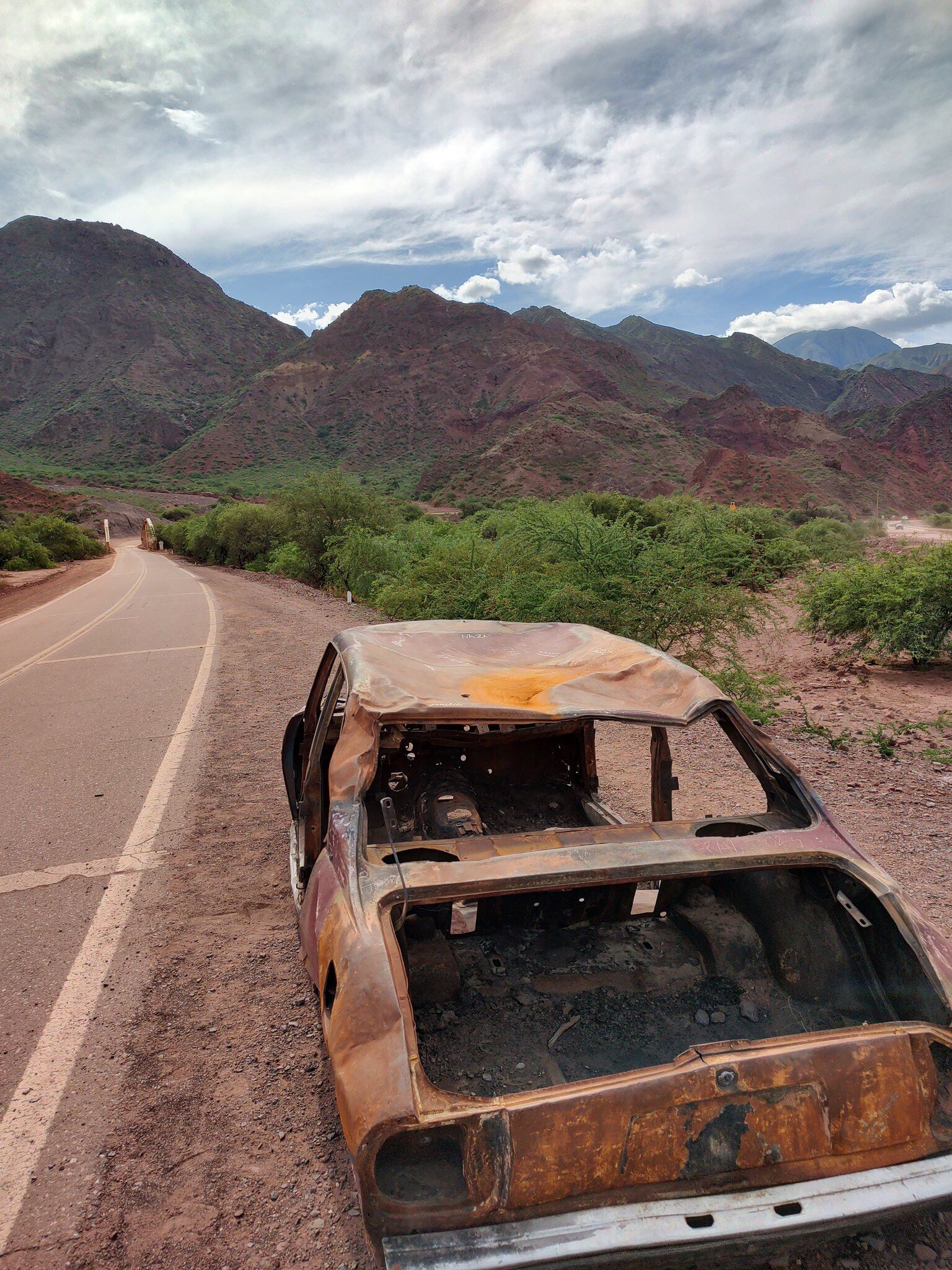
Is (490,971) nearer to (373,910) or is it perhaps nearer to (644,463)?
(373,910)

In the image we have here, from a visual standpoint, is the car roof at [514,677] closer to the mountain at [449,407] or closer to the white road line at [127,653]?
the white road line at [127,653]

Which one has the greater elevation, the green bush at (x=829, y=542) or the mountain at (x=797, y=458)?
the mountain at (x=797, y=458)

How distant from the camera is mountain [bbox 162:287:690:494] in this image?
2539 inches

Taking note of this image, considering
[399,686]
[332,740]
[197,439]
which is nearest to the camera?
[399,686]

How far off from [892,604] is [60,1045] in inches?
391

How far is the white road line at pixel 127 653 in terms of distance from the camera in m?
10.8

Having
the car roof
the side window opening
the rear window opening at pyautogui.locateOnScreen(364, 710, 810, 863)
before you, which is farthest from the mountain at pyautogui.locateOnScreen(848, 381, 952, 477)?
the side window opening

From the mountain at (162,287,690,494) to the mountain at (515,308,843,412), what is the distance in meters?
34.1

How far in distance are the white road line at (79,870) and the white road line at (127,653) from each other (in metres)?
7.09

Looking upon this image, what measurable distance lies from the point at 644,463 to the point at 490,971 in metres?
63.3

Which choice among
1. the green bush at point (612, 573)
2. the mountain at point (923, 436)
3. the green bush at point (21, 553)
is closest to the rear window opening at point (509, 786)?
the green bush at point (612, 573)

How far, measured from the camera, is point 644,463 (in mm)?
62531

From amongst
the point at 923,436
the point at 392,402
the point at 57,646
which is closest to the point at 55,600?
the point at 57,646

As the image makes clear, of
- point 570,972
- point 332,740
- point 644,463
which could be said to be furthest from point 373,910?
point 644,463
